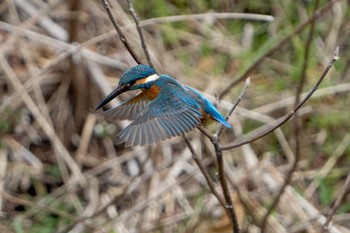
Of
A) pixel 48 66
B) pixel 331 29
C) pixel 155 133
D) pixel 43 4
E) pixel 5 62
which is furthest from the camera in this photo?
pixel 331 29

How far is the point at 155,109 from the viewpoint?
2.57m

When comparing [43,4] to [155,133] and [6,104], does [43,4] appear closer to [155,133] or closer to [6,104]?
[6,104]

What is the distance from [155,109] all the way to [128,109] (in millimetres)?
190

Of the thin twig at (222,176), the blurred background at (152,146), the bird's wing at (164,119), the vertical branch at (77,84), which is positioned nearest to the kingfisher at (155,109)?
the bird's wing at (164,119)

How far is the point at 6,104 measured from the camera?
4.24 meters

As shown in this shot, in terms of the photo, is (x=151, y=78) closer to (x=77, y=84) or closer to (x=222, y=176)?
(x=222, y=176)

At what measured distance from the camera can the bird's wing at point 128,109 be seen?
8.80 feet

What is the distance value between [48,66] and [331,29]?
197 cm

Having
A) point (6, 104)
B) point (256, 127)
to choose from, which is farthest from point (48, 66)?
point (256, 127)

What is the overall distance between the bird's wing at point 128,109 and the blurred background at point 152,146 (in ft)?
3.67

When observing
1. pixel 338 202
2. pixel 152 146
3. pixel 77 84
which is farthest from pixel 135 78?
pixel 77 84

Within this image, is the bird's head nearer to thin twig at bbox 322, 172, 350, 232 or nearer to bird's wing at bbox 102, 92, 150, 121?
bird's wing at bbox 102, 92, 150, 121

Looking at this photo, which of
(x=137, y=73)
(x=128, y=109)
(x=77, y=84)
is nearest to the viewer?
(x=137, y=73)

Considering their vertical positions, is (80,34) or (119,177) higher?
(80,34)
